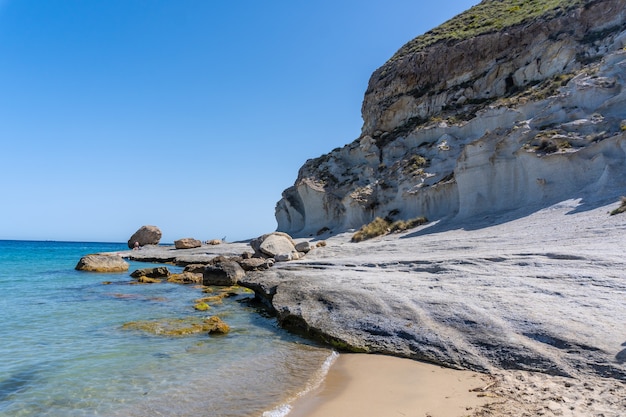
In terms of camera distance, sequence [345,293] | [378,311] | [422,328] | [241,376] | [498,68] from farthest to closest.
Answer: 1. [498,68]
2. [345,293]
3. [378,311]
4. [422,328]
5. [241,376]

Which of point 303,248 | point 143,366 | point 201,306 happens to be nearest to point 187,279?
point 303,248

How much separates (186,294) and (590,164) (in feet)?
59.1

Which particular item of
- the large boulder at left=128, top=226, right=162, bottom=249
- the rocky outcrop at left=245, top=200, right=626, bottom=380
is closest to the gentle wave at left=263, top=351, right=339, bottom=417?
the rocky outcrop at left=245, top=200, right=626, bottom=380

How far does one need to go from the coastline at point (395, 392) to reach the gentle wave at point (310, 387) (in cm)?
8

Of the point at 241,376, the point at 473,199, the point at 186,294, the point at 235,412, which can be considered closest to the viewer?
the point at 235,412

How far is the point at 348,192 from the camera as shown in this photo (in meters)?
34.8

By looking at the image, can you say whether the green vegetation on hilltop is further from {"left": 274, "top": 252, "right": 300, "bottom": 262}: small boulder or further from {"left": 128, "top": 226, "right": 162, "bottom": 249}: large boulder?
{"left": 128, "top": 226, "right": 162, "bottom": 249}: large boulder

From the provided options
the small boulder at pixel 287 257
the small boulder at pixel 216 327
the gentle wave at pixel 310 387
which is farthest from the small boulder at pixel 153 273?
the gentle wave at pixel 310 387

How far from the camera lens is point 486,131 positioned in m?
23.2

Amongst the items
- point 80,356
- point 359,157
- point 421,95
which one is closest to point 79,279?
point 80,356

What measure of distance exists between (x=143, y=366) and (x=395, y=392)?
4602mm

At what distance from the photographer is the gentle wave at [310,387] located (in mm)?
5327

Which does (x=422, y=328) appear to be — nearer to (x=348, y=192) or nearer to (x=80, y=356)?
(x=80, y=356)

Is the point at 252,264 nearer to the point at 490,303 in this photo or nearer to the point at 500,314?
the point at 490,303
